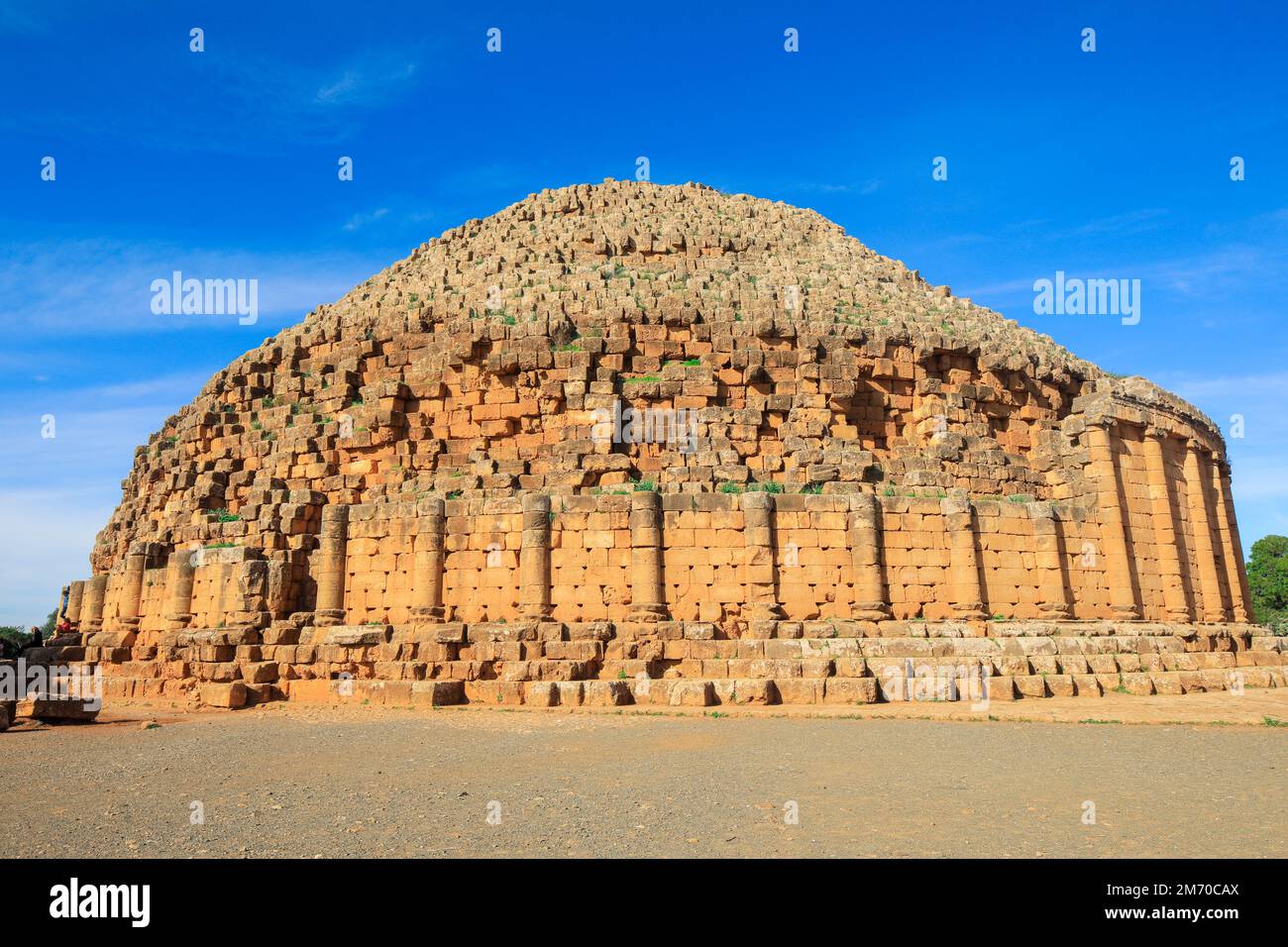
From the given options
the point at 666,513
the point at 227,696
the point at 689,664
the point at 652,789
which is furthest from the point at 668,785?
the point at 227,696

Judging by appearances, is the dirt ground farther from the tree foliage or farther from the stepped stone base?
the tree foliage

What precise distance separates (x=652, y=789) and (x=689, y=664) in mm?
7976

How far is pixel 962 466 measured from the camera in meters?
20.2

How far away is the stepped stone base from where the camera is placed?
1516 cm

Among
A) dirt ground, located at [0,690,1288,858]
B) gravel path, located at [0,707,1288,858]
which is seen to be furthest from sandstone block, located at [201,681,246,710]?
gravel path, located at [0,707,1288,858]

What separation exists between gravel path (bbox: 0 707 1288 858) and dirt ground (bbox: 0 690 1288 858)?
0.12ft

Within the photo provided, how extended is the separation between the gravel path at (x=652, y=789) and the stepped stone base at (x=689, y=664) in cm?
201

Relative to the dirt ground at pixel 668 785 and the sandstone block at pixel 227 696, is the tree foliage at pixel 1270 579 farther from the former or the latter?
the sandstone block at pixel 227 696

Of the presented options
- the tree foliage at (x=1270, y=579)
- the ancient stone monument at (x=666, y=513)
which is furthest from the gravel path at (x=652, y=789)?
the tree foliage at (x=1270, y=579)

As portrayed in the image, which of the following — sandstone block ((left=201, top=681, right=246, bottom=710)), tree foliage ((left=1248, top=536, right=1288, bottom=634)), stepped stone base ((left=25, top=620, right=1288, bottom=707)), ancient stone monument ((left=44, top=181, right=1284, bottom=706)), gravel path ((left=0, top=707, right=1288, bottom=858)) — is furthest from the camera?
tree foliage ((left=1248, top=536, right=1288, bottom=634))

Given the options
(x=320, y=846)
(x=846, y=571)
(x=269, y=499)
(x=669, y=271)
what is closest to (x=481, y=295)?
(x=669, y=271)

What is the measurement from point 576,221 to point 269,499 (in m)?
14.2

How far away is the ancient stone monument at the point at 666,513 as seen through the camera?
16.6m

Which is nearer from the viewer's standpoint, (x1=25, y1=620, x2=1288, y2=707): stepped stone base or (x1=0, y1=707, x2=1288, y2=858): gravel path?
(x1=0, y1=707, x2=1288, y2=858): gravel path
